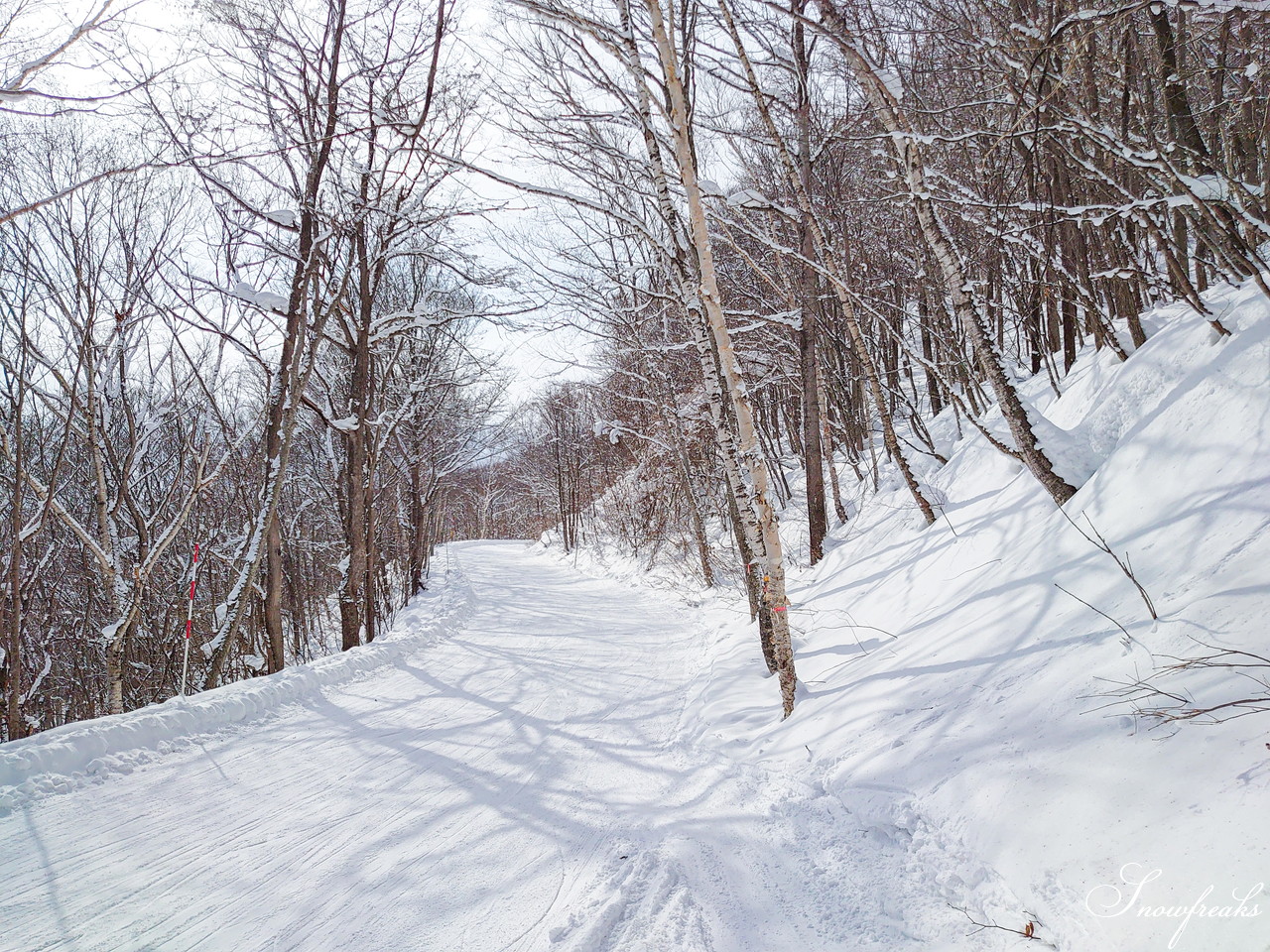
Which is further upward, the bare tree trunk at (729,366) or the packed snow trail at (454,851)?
the bare tree trunk at (729,366)

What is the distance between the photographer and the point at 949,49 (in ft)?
21.1

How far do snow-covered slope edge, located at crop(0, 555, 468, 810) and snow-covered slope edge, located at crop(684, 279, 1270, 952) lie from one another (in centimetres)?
401

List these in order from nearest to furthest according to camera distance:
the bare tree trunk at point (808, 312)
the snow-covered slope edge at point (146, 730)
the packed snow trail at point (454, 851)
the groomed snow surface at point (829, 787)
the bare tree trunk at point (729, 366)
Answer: the groomed snow surface at point (829, 787), the packed snow trail at point (454, 851), the snow-covered slope edge at point (146, 730), the bare tree trunk at point (729, 366), the bare tree trunk at point (808, 312)

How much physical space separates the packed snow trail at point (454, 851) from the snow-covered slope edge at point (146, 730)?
117 millimetres

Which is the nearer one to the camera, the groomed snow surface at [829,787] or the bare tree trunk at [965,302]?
A: the groomed snow surface at [829,787]

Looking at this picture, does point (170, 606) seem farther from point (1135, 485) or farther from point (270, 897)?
point (1135, 485)

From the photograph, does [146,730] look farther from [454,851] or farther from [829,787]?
[829,787]

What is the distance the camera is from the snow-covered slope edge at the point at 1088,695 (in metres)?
1.92

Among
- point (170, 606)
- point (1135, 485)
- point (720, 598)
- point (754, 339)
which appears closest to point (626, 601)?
point (720, 598)

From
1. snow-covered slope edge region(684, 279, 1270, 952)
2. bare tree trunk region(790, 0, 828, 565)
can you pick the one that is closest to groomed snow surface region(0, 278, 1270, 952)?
snow-covered slope edge region(684, 279, 1270, 952)

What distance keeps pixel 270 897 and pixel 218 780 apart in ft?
5.51

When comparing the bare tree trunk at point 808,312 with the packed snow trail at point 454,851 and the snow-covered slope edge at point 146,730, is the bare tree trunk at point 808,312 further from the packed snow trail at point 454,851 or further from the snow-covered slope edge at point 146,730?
the snow-covered slope edge at point 146,730

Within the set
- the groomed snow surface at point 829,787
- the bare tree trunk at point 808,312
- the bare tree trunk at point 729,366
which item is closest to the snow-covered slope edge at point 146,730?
the groomed snow surface at point 829,787

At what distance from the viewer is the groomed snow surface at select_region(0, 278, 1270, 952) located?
2.14 m
